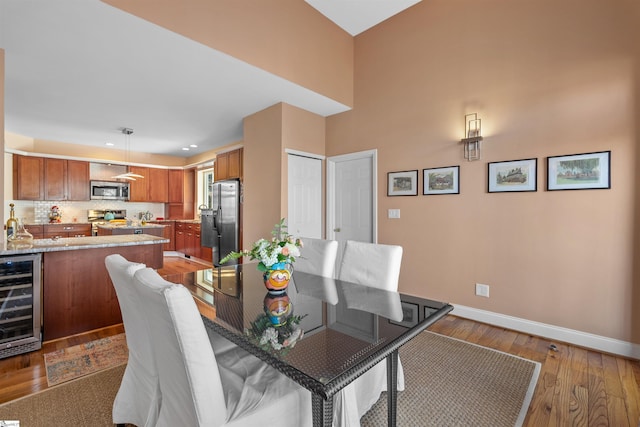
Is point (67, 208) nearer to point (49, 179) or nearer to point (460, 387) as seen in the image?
point (49, 179)

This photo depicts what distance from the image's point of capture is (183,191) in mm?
7449

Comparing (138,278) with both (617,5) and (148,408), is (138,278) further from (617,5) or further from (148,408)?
(617,5)

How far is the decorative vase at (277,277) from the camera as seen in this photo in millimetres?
1634

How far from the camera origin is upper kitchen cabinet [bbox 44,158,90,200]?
5715mm

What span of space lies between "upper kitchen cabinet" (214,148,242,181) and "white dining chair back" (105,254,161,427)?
12.9 ft

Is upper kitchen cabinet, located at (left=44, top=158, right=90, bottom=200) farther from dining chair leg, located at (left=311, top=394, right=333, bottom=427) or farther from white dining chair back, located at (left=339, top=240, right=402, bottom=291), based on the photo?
dining chair leg, located at (left=311, top=394, right=333, bottom=427)

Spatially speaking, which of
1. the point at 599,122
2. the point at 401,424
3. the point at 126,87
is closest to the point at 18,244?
the point at 126,87

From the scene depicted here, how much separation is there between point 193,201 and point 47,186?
275 centimetres

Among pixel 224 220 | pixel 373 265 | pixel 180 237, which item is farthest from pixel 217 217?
pixel 373 265

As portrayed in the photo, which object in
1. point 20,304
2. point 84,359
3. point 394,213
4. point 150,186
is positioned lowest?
point 84,359

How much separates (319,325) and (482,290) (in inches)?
96.9

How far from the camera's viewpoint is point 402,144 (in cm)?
361

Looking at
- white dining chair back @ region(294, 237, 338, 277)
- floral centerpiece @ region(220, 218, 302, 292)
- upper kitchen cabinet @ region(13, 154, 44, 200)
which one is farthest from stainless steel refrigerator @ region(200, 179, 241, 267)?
floral centerpiece @ region(220, 218, 302, 292)

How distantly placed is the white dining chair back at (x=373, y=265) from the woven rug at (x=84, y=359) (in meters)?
1.90
